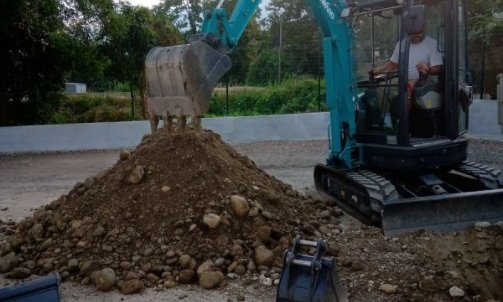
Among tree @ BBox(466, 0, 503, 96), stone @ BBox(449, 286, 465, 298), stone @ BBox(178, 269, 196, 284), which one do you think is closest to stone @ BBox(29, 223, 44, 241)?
stone @ BBox(178, 269, 196, 284)

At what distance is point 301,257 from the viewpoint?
3.39 m

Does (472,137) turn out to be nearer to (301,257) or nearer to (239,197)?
(239,197)

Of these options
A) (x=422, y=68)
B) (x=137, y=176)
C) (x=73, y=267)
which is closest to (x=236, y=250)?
(x=73, y=267)

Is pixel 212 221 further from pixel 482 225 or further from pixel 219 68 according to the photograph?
pixel 482 225

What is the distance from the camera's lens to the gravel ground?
4781 millimetres

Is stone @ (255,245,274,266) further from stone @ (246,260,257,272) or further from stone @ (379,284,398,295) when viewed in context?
stone @ (379,284,398,295)

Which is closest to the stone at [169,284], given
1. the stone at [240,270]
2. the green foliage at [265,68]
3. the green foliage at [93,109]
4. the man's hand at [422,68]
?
the stone at [240,270]

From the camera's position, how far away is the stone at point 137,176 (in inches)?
246

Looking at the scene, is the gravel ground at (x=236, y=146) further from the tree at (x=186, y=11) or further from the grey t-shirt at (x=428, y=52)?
the tree at (x=186, y=11)

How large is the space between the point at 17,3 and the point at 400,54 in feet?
32.3

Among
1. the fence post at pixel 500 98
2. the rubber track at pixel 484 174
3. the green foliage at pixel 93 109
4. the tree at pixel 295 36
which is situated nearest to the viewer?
the rubber track at pixel 484 174

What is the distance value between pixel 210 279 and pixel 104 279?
908mm

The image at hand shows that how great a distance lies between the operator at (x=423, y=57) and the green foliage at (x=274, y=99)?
32.9 ft

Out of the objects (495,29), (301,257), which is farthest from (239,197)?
(495,29)
